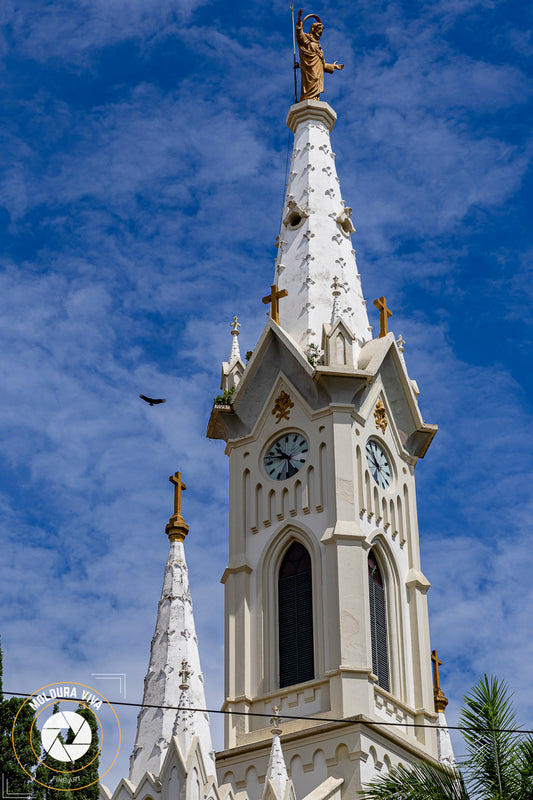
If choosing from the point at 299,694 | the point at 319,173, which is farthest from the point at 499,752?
the point at 319,173

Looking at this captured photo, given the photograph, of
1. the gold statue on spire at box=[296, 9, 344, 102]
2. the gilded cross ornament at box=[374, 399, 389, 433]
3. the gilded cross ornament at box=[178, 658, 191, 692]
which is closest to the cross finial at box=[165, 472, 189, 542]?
the gilded cross ornament at box=[178, 658, 191, 692]

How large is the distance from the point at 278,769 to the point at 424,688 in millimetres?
7215

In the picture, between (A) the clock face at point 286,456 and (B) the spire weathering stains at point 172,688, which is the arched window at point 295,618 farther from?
(B) the spire weathering stains at point 172,688

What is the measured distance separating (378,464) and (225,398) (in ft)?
13.9

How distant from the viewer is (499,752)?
92.3ft

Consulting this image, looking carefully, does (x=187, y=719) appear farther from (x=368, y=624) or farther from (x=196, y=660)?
(x=368, y=624)

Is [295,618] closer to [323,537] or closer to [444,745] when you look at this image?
[323,537]

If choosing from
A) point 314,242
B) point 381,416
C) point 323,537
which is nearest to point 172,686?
point 323,537

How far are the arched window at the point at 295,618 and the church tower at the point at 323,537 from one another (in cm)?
3

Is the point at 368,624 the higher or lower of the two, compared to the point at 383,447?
lower

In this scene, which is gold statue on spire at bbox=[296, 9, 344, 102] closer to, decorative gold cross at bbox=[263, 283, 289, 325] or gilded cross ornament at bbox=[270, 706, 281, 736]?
decorative gold cross at bbox=[263, 283, 289, 325]

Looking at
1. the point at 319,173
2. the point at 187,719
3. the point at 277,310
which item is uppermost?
the point at 319,173

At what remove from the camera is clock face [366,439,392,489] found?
4288 centimetres

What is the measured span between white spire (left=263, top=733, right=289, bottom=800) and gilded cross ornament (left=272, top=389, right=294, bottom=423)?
33.5ft
